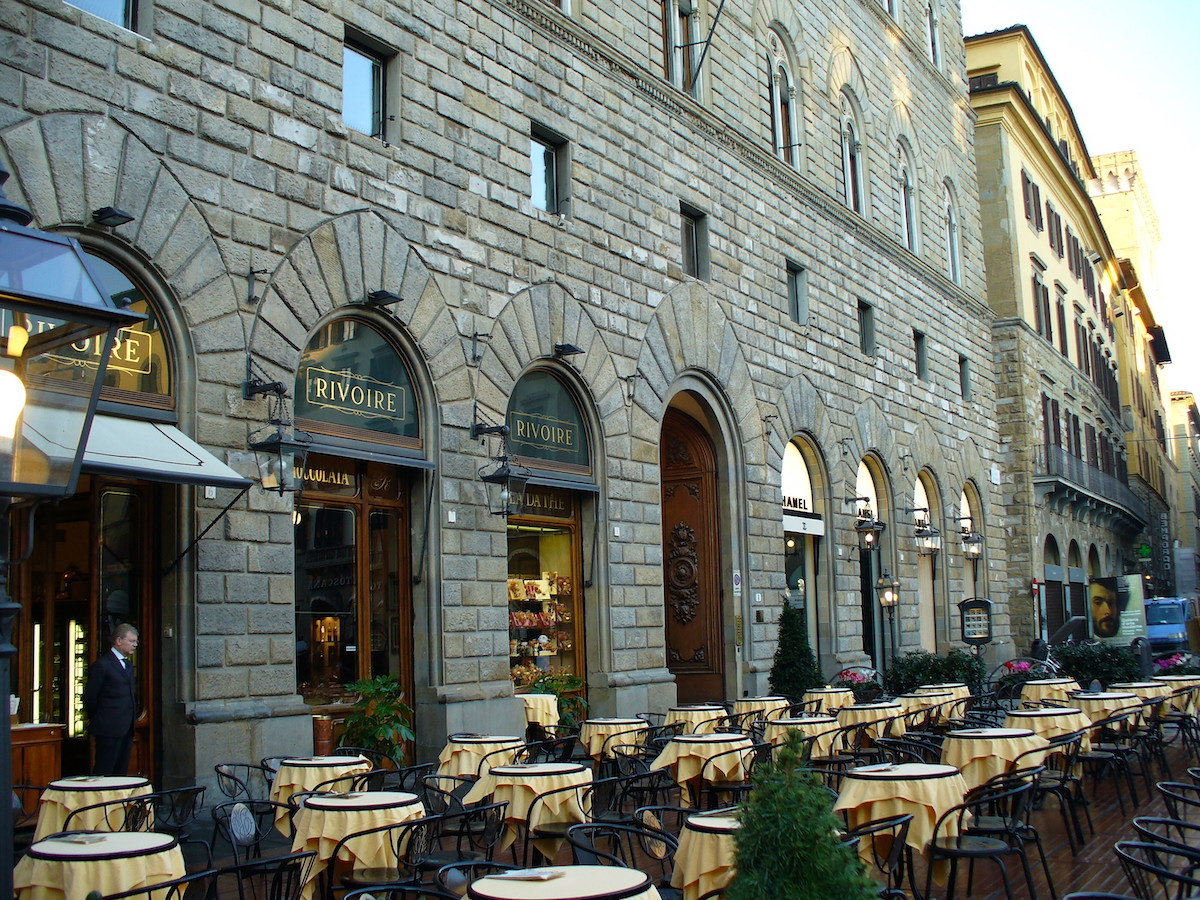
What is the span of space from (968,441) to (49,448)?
27131mm

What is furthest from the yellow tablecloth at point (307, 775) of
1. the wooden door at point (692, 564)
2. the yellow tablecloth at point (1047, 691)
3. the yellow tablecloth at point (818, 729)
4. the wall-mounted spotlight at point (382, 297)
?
the wooden door at point (692, 564)

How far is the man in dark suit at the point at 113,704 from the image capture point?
9.07 metres

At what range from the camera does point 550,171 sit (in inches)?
607

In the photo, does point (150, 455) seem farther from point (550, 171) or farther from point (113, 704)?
point (550, 171)

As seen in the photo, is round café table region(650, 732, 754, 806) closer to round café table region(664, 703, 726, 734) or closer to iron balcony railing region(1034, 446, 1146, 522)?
round café table region(664, 703, 726, 734)

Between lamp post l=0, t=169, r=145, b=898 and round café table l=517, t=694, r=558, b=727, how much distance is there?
9049 mm

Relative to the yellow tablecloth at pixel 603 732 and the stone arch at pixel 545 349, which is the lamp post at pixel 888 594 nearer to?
the stone arch at pixel 545 349

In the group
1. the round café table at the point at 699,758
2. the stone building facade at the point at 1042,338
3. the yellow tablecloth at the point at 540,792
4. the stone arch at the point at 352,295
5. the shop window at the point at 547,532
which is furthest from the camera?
the stone building facade at the point at 1042,338

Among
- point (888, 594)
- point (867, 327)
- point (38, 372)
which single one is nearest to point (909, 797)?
point (38, 372)

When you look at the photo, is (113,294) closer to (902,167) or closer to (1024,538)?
(902,167)

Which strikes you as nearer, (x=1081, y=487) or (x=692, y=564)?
(x=692, y=564)

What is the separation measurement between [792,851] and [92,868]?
Result: 3608 millimetres

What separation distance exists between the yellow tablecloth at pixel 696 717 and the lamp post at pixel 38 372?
848 centimetres

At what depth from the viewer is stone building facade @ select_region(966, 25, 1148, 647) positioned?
1368 inches
